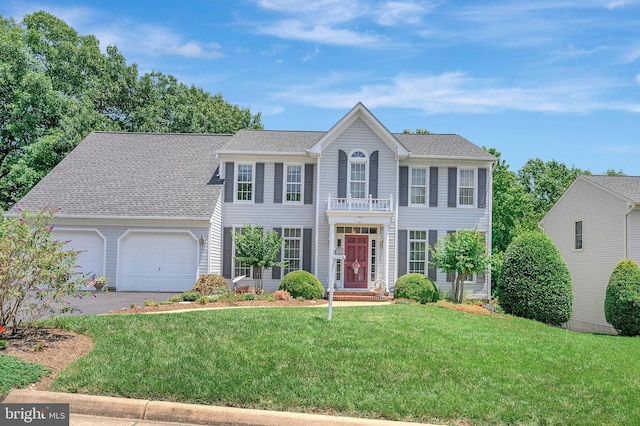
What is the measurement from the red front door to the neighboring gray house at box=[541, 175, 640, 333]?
9.86m

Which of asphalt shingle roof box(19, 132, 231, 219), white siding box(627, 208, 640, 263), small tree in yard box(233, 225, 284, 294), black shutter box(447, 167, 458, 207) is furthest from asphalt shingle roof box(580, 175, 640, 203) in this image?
asphalt shingle roof box(19, 132, 231, 219)

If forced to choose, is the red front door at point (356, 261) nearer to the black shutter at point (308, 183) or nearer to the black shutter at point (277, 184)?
the black shutter at point (308, 183)

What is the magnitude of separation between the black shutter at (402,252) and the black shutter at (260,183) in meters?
6.06

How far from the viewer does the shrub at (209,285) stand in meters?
19.9

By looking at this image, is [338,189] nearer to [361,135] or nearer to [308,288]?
[361,135]

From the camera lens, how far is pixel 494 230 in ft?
116

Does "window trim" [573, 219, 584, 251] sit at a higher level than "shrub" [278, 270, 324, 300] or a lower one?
higher

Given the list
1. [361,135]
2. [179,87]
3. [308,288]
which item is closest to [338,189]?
[361,135]

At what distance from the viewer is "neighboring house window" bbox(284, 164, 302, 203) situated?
78.5ft

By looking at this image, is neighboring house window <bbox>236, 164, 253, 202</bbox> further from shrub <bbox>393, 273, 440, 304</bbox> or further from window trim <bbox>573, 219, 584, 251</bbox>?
window trim <bbox>573, 219, 584, 251</bbox>

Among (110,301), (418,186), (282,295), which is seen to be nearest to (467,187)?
(418,186)

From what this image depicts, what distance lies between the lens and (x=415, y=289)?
2053cm

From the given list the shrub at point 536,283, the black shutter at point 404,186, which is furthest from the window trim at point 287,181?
the shrub at point 536,283

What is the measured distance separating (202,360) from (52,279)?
3145mm
